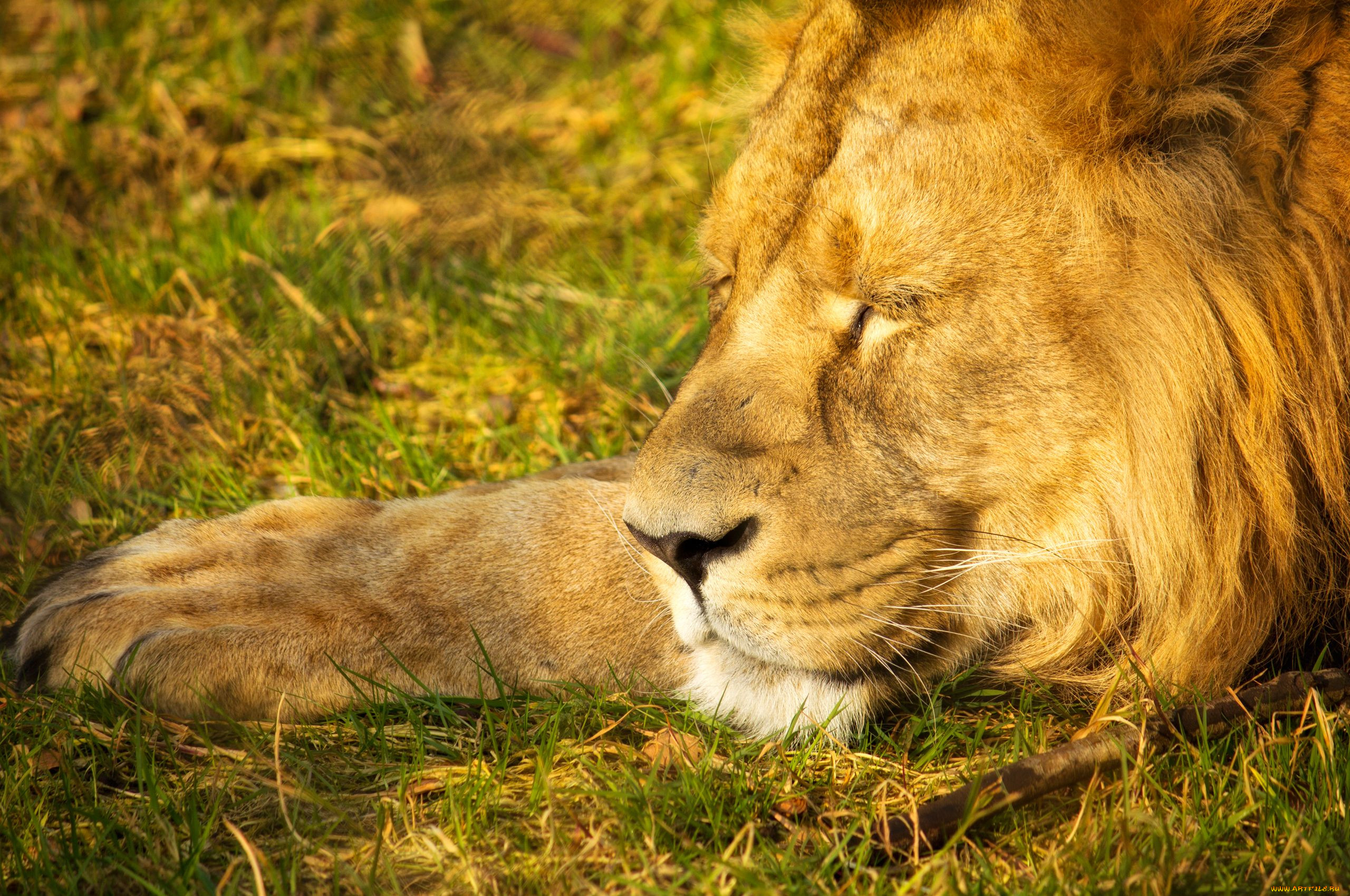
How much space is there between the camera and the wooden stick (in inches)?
71.7

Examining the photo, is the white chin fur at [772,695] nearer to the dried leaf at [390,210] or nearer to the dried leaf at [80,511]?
the dried leaf at [80,511]

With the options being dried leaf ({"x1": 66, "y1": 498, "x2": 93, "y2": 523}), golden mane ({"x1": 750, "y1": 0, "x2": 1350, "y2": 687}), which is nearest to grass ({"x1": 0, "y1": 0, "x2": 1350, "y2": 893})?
dried leaf ({"x1": 66, "y1": 498, "x2": 93, "y2": 523})

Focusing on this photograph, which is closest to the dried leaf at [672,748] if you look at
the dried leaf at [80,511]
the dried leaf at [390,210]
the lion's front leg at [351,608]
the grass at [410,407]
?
the grass at [410,407]

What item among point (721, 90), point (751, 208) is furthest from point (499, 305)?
point (751, 208)

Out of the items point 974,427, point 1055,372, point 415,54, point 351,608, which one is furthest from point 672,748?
point 415,54

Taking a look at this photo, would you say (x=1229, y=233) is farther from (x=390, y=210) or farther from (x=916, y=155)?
(x=390, y=210)

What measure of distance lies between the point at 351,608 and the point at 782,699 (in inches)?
34.1

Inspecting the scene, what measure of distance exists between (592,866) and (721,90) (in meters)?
3.29

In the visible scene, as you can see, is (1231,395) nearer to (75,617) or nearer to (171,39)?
(75,617)

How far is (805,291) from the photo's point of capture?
215 centimetres

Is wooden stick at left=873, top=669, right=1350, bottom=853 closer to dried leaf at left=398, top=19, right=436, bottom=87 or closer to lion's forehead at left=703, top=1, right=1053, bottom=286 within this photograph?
lion's forehead at left=703, top=1, right=1053, bottom=286

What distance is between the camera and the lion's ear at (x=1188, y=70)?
6.17 feet

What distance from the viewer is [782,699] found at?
2148 millimetres

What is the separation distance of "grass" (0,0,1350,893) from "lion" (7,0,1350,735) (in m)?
0.13
